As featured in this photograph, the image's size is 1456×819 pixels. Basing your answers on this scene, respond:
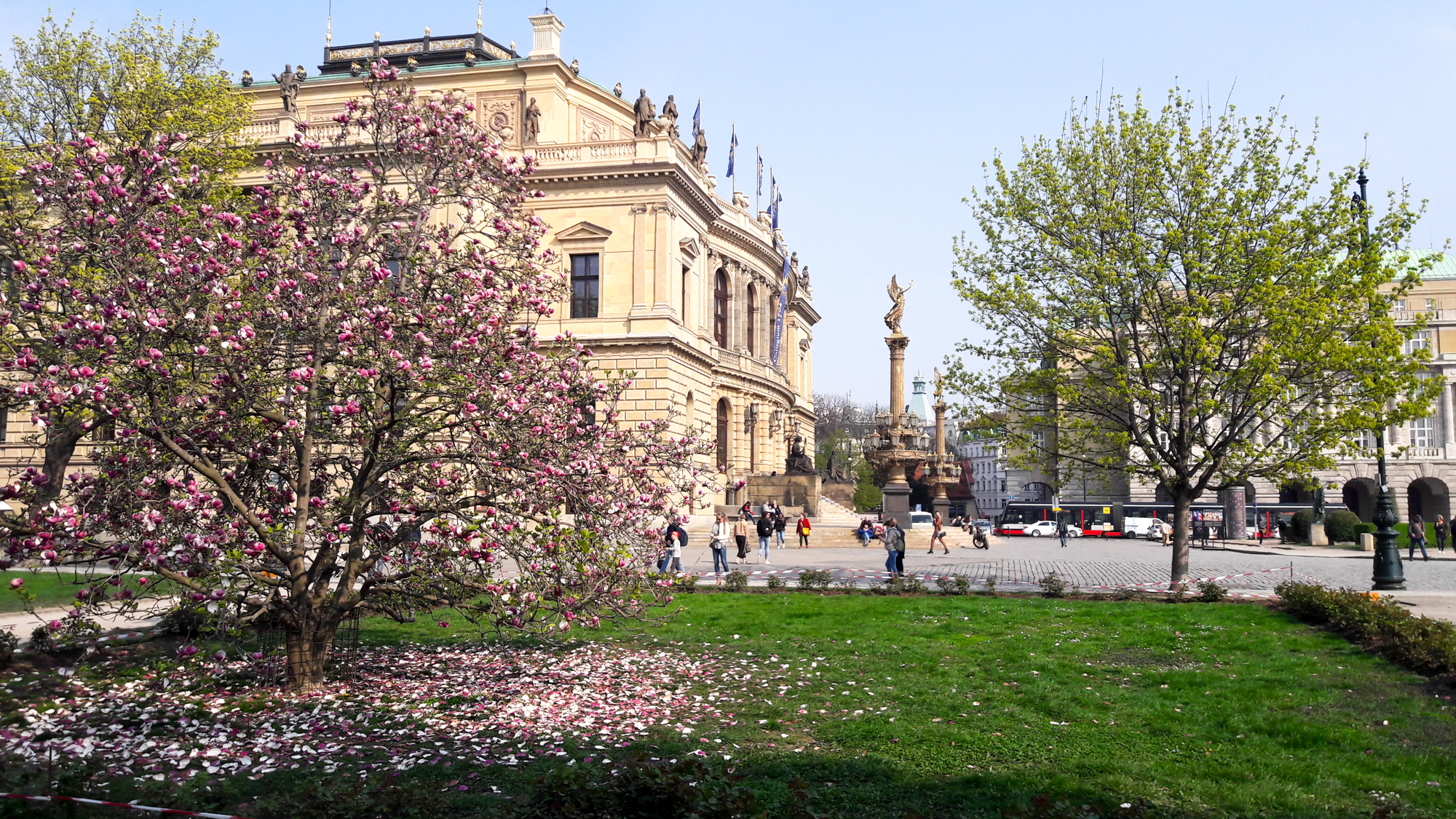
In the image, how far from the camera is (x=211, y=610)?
9.95 metres

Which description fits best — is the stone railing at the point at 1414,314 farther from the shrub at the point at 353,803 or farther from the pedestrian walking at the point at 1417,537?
the shrub at the point at 353,803

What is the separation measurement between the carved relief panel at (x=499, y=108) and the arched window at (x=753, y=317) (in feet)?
56.3

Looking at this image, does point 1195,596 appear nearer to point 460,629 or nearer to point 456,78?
point 460,629

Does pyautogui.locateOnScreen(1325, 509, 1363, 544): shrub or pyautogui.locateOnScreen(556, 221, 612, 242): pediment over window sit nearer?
pyautogui.locateOnScreen(556, 221, 612, 242): pediment over window

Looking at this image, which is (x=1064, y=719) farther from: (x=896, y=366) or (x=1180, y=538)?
(x=896, y=366)

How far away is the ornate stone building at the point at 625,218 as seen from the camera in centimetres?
4166

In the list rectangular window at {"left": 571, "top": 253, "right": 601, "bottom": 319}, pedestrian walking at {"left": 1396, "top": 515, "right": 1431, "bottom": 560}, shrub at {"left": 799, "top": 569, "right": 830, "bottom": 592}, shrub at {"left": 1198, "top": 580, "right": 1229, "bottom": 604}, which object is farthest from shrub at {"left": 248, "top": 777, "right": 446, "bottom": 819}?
rectangular window at {"left": 571, "top": 253, "right": 601, "bottom": 319}

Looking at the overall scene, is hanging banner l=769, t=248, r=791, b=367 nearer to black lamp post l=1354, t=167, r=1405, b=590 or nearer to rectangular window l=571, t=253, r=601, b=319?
rectangular window l=571, t=253, r=601, b=319

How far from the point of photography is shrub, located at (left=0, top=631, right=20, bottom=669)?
1099cm

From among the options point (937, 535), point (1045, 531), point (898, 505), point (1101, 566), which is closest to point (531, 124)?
point (898, 505)

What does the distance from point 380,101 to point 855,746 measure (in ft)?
28.2

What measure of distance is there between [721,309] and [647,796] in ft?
159

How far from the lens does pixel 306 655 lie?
10602 mm

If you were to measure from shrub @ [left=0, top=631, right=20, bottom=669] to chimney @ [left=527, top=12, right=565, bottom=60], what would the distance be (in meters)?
38.6
